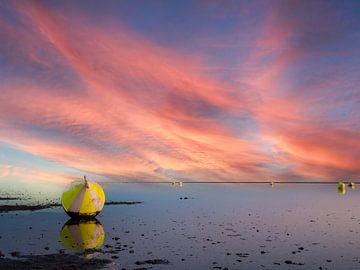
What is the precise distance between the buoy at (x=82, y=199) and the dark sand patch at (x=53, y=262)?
1746 centimetres

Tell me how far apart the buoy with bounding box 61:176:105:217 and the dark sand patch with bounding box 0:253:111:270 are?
17.5 metres

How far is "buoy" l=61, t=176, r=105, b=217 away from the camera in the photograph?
4347 cm

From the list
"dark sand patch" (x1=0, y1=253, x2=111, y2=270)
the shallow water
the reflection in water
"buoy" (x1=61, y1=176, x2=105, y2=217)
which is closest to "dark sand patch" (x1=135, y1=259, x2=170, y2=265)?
the shallow water

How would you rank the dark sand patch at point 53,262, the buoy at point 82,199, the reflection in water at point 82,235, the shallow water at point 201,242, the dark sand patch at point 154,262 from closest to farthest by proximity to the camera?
the dark sand patch at point 53,262 < the dark sand patch at point 154,262 < the shallow water at point 201,242 < the reflection in water at point 82,235 < the buoy at point 82,199

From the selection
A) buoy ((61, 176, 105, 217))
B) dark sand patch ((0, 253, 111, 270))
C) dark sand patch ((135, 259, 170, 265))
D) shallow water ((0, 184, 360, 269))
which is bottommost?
dark sand patch ((135, 259, 170, 265))

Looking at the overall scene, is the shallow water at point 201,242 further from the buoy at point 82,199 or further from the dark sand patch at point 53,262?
the buoy at point 82,199

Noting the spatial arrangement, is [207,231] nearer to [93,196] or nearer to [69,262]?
[93,196]

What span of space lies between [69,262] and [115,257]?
312cm

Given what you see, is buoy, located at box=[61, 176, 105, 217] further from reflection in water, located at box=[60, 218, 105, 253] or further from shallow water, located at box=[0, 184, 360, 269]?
shallow water, located at box=[0, 184, 360, 269]

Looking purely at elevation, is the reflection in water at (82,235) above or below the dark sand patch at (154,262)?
above

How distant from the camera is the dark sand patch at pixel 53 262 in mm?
22672

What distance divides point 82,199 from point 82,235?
8.91m

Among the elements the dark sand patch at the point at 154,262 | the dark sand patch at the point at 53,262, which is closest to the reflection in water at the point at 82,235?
the dark sand patch at the point at 53,262

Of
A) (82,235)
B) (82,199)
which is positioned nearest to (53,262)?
(82,235)
